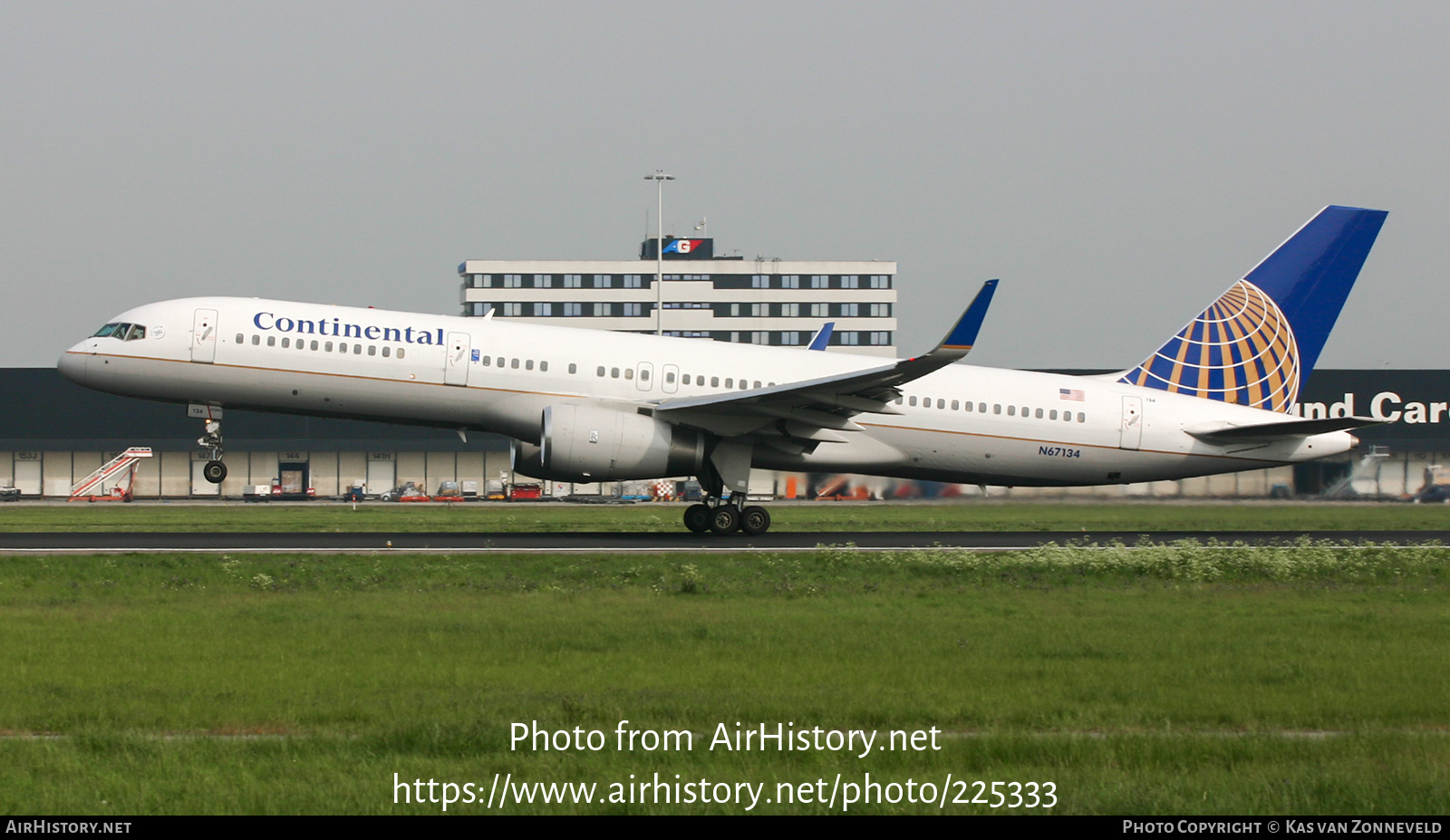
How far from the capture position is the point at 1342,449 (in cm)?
3058

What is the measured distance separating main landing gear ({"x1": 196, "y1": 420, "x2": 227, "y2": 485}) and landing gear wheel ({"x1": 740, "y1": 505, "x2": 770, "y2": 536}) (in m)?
10.5

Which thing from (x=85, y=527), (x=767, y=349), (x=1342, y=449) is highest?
(x=767, y=349)

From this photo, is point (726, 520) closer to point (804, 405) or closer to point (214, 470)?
point (804, 405)

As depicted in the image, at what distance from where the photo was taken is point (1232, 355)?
31703 mm

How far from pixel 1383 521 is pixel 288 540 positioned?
92.1 ft

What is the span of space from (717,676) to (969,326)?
528 inches

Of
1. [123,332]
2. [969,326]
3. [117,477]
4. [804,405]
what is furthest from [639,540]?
[117,477]

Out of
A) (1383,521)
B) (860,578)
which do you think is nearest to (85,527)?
(860,578)

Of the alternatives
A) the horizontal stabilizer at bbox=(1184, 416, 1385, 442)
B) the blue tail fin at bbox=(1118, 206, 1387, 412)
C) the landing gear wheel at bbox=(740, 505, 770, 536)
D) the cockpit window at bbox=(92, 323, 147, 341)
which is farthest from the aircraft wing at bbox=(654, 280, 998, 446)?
the cockpit window at bbox=(92, 323, 147, 341)

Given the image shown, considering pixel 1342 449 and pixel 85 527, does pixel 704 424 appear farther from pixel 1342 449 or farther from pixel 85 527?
pixel 85 527

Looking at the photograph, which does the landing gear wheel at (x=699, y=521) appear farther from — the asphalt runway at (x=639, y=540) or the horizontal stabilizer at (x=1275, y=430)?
the horizontal stabilizer at (x=1275, y=430)

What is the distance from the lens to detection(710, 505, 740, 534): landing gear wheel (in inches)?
1105

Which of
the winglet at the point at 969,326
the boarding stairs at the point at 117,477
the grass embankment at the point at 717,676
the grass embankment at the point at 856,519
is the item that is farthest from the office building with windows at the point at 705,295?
the grass embankment at the point at 717,676

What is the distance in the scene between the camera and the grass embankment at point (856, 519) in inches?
1335
